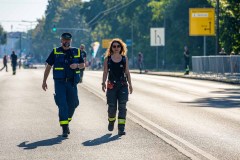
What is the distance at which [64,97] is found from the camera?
1202cm

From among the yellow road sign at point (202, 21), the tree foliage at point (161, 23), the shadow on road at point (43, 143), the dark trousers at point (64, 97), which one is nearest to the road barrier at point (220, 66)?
the yellow road sign at point (202, 21)

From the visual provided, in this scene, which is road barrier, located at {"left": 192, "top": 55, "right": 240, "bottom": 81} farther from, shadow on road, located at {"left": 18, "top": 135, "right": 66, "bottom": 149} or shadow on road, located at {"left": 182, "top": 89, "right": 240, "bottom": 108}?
shadow on road, located at {"left": 18, "top": 135, "right": 66, "bottom": 149}

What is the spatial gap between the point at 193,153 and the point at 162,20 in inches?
2727

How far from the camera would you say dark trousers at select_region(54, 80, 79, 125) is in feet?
39.4

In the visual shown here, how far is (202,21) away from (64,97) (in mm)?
39951

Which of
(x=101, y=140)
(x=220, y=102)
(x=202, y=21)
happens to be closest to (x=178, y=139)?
(x=101, y=140)

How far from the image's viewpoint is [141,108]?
1805 centimetres

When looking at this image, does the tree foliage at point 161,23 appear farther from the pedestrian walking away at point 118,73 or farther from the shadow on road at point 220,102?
the pedestrian walking away at point 118,73

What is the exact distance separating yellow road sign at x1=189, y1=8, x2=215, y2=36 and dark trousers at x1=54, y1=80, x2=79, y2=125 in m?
39.1

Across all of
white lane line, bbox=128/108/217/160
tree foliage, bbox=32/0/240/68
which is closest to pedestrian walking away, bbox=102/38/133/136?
white lane line, bbox=128/108/217/160

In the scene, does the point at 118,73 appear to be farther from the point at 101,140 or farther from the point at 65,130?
the point at 101,140

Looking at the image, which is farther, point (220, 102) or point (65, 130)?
point (220, 102)

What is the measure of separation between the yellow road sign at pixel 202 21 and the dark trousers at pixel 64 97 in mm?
39108

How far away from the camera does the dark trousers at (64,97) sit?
12016mm
